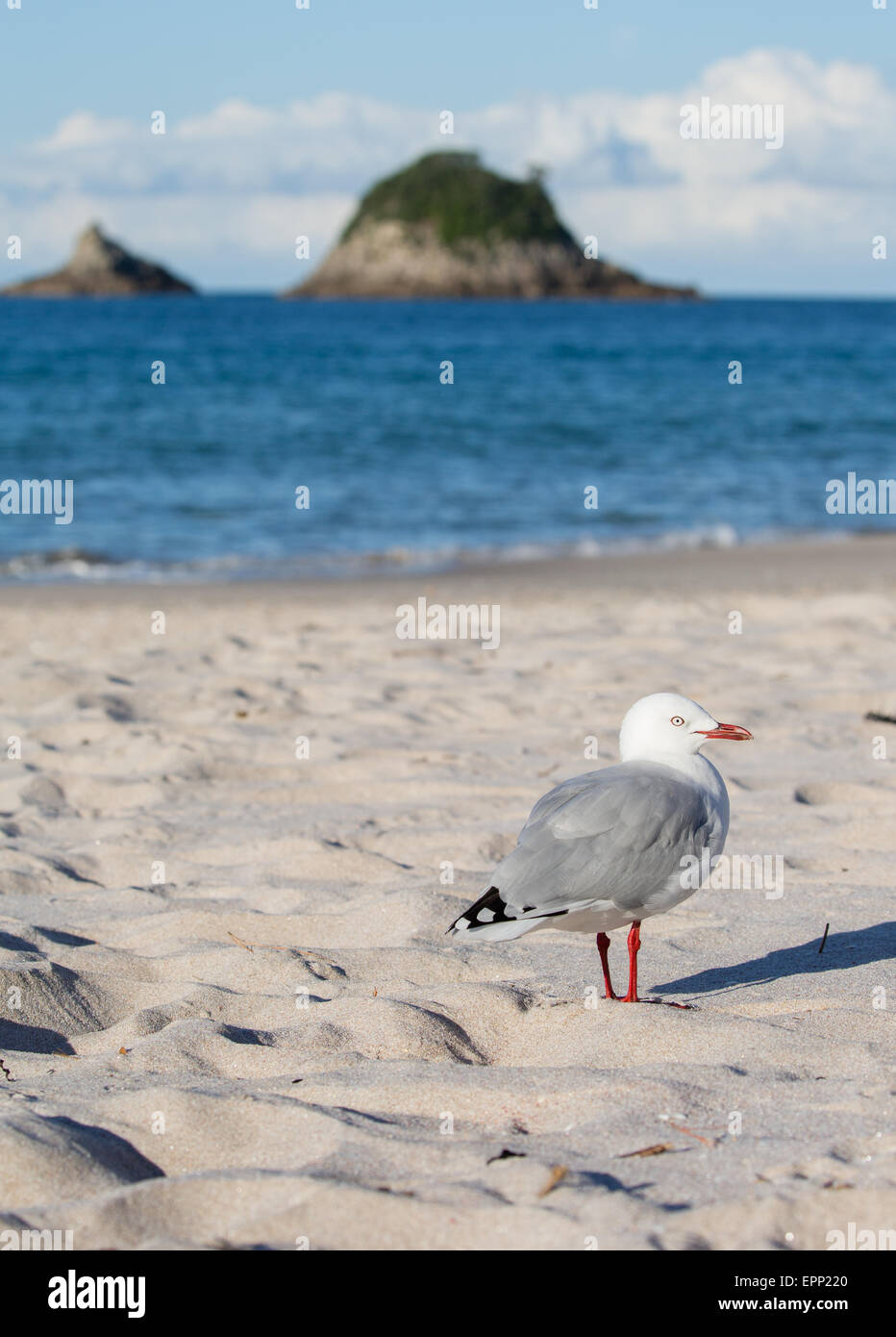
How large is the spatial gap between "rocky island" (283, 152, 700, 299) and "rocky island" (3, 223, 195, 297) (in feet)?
51.3

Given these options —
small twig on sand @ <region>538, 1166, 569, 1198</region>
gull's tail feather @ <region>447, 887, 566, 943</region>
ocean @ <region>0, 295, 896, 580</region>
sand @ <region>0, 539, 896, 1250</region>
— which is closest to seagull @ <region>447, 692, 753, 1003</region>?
gull's tail feather @ <region>447, 887, 566, 943</region>

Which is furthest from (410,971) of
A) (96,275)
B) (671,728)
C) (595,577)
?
(96,275)

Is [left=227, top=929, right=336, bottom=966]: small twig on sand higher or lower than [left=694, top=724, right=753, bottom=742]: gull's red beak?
lower

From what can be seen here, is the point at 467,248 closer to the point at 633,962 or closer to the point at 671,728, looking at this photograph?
the point at 671,728

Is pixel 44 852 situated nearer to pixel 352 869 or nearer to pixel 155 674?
pixel 352 869

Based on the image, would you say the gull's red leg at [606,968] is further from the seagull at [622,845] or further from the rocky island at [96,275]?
the rocky island at [96,275]

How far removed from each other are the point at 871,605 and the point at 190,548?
20.2 feet

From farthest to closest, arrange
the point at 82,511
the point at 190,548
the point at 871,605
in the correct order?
the point at 82,511 → the point at 190,548 → the point at 871,605

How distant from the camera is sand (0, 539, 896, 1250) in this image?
2.19 meters

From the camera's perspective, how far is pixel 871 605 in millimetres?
7965

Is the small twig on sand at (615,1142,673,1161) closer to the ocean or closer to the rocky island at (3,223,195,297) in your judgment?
the ocean

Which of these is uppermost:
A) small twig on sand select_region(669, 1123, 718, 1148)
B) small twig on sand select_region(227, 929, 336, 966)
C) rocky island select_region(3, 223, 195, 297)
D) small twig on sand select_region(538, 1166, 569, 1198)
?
rocky island select_region(3, 223, 195, 297)
